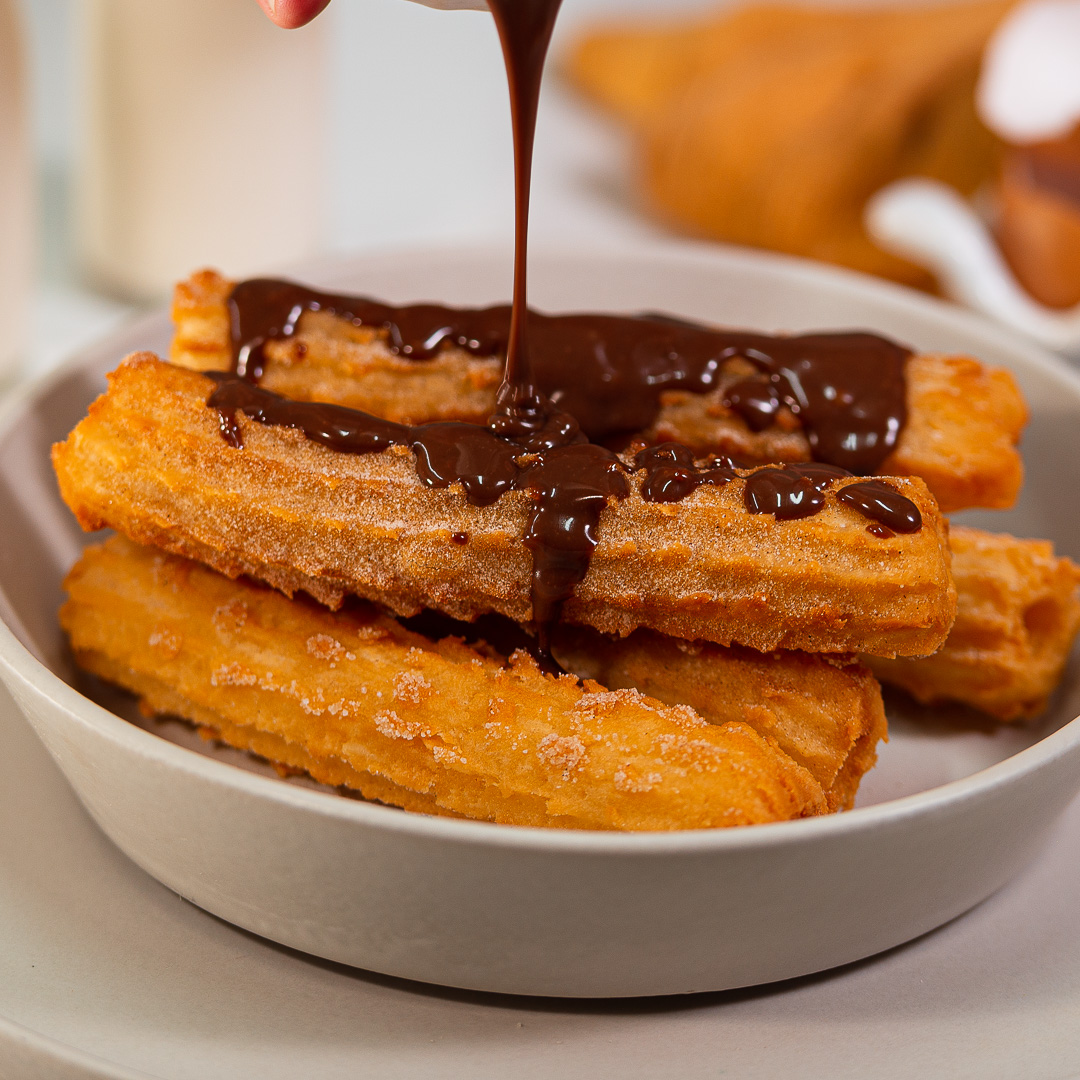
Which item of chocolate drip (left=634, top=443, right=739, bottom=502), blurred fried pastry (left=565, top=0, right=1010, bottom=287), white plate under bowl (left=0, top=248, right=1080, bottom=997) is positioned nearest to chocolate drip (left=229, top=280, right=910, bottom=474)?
chocolate drip (left=634, top=443, right=739, bottom=502)

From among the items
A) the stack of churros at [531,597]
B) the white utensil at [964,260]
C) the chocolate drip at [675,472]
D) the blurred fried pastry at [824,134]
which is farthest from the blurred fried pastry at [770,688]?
the blurred fried pastry at [824,134]

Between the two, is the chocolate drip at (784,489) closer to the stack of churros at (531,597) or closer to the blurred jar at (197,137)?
the stack of churros at (531,597)

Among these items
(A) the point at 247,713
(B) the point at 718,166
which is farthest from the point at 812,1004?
(B) the point at 718,166

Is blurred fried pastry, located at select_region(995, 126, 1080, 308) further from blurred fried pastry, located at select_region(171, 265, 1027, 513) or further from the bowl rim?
the bowl rim

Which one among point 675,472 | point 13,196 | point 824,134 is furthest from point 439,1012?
point 824,134

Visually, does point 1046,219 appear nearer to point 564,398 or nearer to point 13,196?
point 564,398

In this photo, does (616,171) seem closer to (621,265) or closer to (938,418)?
(621,265)
